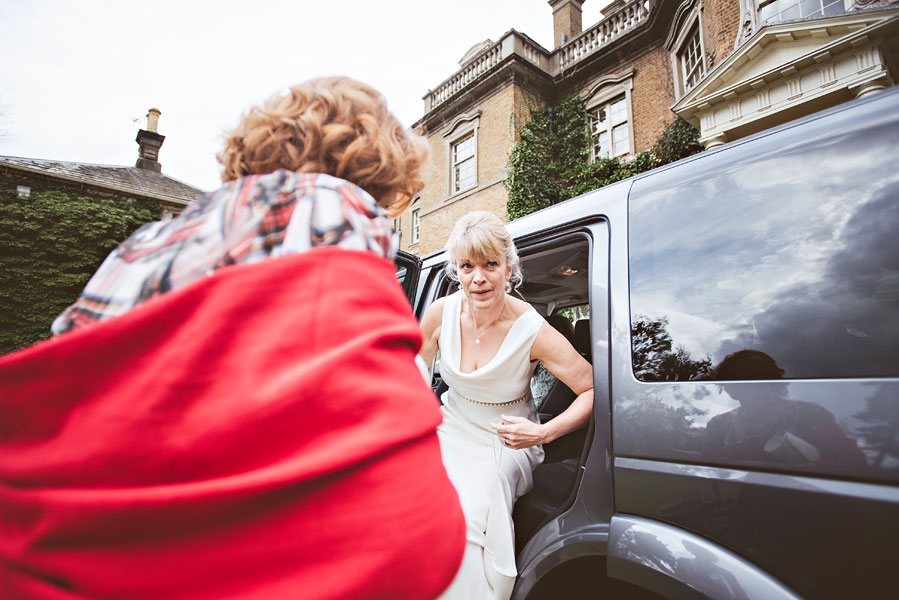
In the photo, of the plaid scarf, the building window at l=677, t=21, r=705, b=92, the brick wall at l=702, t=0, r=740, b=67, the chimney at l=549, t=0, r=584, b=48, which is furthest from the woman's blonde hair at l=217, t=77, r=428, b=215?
the chimney at l=549, t=0, r=584, b=48

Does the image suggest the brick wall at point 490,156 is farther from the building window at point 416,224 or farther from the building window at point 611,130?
the building window at point 611,130

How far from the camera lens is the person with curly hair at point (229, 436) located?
1.93 feet

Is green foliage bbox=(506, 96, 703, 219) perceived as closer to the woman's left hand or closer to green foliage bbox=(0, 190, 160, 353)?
the woman's left hand

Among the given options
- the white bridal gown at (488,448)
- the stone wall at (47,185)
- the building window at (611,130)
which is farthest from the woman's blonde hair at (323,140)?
the stone wall at (47,185)

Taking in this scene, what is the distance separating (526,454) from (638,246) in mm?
1039

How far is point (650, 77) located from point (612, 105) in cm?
120

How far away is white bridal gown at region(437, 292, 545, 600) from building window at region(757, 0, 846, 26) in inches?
367

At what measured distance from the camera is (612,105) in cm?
1312

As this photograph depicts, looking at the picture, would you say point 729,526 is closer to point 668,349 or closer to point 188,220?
point 668,349

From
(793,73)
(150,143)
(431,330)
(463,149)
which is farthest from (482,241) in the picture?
(150,143)

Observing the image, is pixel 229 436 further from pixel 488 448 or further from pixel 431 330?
pixel 431 330

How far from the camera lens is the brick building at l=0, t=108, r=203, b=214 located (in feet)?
51.0

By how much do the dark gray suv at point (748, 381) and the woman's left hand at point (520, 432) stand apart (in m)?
0.20

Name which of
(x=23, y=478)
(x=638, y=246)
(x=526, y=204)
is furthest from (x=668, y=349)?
(x=526, y=204)
